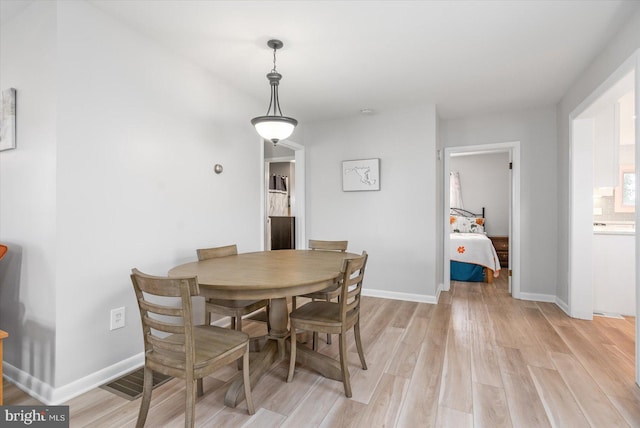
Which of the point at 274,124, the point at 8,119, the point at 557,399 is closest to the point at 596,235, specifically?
the point at 557,399

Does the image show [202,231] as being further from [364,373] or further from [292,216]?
[292,216]

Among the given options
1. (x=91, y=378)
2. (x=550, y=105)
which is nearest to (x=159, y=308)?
(x=91, y=378)

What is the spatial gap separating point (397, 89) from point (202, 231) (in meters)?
2.45

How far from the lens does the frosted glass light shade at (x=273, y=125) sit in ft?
7.65

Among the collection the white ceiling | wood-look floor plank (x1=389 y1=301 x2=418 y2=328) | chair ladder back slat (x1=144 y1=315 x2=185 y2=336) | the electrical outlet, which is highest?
the white ceiling

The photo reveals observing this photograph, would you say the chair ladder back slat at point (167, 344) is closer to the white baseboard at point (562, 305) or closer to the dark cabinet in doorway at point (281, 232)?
the white baseboard at point (562, 305)

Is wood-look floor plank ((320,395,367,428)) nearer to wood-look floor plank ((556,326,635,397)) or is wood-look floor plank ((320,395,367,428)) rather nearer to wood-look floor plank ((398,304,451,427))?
wood-look floor plank ((398,304,451,427))

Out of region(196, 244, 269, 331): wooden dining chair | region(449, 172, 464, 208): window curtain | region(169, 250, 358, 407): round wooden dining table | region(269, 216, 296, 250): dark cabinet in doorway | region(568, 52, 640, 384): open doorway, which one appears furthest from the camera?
region(449, 172, 464, 208): window curtain

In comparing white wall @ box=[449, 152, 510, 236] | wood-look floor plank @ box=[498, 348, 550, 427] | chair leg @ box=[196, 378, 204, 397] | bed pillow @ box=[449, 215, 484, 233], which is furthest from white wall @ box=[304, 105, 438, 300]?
white wall @ box=[449, 152, 510, 236]

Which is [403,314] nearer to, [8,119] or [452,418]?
[452,418]

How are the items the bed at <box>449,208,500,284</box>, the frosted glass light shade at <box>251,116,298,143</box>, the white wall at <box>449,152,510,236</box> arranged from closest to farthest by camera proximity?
the frosted glass light shade at <box>251,116,298,143</box> < the bed at <box>449,208,500,284</box> < the white wall at <box>449,152,510,236</box>

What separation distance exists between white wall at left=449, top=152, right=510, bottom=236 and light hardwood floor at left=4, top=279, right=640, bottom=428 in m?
4.03

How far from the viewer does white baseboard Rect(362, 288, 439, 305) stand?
388 centimetres

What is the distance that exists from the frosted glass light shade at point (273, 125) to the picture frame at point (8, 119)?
1.53 m
